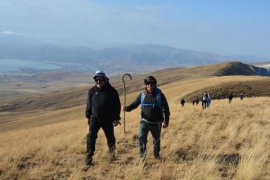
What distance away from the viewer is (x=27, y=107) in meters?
140

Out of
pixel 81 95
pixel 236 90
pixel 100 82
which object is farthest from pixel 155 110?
pixel 81 95

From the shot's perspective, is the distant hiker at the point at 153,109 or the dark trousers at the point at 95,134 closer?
the dark trousers at the point at 95,134

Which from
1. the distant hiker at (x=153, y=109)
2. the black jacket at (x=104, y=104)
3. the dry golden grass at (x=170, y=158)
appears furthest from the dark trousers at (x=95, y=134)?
the distant hiker at (x=153, y=109)

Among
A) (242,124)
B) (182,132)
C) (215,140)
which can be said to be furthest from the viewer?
(242,124)

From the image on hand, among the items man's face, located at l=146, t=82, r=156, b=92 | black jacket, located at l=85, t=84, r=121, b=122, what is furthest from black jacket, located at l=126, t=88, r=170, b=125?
black jacket, located at l=85, t=84, r=121, b=122

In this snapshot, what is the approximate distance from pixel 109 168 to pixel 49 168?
1.14 metres

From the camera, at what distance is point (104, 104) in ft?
29.0

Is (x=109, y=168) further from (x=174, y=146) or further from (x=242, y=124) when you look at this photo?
(x=242, y=124)

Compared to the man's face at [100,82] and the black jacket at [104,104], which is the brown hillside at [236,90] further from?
the man's face at [100,82]

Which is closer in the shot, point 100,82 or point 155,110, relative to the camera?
point 100,82

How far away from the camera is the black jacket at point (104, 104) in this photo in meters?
8.85

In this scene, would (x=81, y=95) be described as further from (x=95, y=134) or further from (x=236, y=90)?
(x=95, y=134)

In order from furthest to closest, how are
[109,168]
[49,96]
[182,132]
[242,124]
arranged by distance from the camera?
[49,96] < [242,124] < [182,132] < [109,168]

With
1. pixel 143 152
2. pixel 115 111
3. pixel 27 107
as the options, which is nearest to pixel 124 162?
pixel 143 152
